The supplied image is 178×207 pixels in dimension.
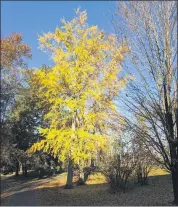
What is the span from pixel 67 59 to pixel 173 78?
8.95 meters

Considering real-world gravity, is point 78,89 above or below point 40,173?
above

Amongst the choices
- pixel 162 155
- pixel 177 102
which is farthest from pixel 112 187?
pixel 177 102

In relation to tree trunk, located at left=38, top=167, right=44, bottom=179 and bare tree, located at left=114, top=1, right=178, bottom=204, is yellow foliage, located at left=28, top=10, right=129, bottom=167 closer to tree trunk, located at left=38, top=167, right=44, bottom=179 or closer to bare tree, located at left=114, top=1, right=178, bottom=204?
bare tree, located at left=114, top=1, right=178, bottom=204

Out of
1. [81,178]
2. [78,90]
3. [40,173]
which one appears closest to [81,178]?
[81,178]

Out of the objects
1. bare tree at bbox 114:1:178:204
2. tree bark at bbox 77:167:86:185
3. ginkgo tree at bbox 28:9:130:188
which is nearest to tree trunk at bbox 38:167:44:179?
tree bark at bbox 77:167:86:185

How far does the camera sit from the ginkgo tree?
14.0 m

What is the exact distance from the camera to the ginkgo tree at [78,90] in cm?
1398

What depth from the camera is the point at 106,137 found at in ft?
46.4

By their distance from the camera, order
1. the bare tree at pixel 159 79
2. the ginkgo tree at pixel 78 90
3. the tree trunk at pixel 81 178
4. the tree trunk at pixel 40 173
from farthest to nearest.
Answer: the tree trunk at pixel 40 173
the tree trunk at pixel 81 178
the ginkgo tree at pixel 78 90
the bare tree at pixel 159 79

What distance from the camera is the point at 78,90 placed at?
48.6ft

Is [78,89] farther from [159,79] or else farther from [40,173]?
[40,173]

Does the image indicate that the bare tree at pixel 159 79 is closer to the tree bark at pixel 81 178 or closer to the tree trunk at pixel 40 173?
the tree bark at pixel 81 178

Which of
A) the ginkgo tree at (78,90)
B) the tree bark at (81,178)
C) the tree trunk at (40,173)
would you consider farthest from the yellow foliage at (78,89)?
the tree trunk at (40,173)

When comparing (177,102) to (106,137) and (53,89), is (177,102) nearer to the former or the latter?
(106,137)
